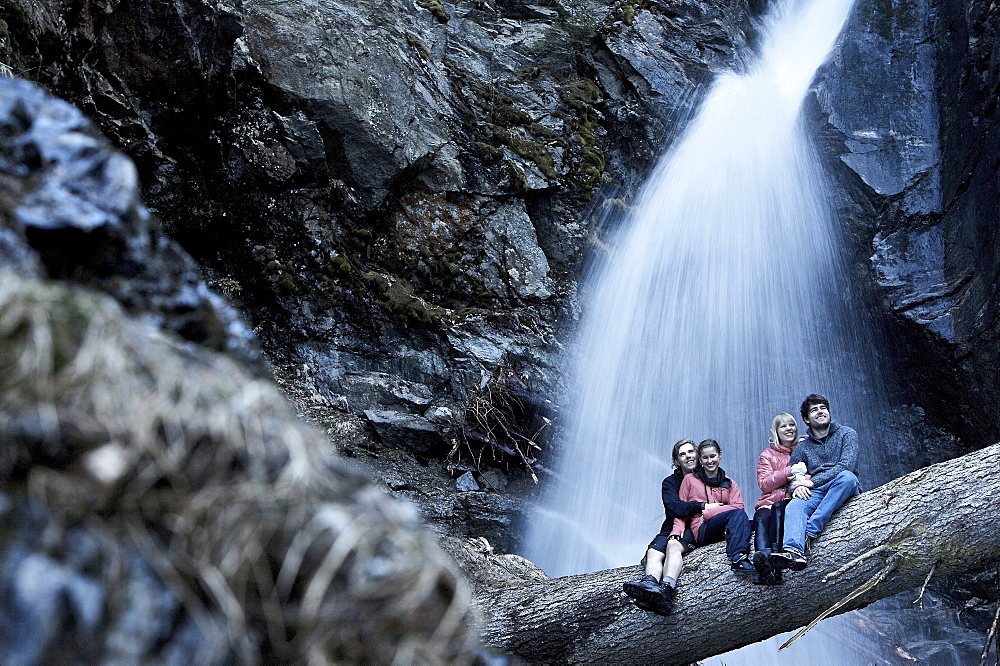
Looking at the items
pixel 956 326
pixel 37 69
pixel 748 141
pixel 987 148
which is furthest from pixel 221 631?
pixel 748 141

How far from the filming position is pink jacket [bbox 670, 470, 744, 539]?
4805 mm

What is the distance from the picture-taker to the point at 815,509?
4398 millimetres

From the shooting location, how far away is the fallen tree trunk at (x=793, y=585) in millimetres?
3918

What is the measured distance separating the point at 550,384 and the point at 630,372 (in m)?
1.30

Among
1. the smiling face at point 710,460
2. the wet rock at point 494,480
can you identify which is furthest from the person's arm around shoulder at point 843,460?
the wet rock at point 494,480

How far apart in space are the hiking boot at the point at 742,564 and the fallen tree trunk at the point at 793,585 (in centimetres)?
5

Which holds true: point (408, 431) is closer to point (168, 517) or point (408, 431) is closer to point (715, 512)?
point (715, 512)

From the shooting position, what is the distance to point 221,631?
1.19 meters

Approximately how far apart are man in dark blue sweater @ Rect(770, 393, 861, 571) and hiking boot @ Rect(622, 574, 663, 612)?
72 cm

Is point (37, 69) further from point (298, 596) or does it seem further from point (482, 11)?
point (298, 596)

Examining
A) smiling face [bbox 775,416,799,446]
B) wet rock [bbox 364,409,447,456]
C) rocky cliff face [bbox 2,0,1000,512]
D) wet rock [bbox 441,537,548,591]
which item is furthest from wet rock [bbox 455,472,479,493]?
smiling face [bbox 775,416,799,446]

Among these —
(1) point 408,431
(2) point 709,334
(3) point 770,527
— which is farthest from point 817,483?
(2) point 709,334

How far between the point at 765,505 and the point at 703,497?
1.76 ft

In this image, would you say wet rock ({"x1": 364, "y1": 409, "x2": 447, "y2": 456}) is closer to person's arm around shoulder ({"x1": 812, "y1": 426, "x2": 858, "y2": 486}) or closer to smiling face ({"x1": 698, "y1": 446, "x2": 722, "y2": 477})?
smiling face ({"x1": 698, "y1": 446, "x2": 722, "y2": 477})
